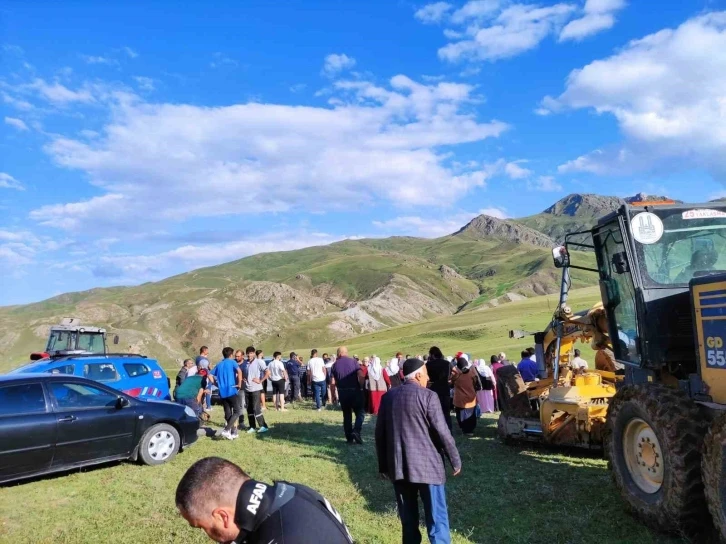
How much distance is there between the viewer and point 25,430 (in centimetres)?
789

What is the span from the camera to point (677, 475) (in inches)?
210

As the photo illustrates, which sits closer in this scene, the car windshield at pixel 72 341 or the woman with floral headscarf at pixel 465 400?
the woman with floral headscarf at pixel 465 400

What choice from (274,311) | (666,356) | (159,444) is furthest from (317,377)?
(274,311)

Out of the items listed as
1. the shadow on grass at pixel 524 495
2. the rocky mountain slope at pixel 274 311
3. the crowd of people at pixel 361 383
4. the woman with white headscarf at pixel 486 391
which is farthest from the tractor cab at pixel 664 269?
the rocky mountain slope at pixel 274 311

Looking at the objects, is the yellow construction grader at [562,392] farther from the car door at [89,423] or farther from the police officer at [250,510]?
the police officer at [250,510]

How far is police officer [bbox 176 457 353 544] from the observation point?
7.06 ft

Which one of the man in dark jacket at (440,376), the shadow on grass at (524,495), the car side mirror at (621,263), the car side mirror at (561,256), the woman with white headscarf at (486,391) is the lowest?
the shadow on grass at (524,495)

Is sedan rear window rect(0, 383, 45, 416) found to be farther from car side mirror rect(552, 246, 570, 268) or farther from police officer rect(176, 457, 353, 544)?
car side mirror rect(552, 246, 570, 268)

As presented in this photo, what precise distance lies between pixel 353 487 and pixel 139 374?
7.61 meters

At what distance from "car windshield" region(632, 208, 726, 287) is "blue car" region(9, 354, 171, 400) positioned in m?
10.2

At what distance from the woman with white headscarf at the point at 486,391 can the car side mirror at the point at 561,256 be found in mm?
6879

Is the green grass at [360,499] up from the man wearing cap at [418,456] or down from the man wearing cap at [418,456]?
down

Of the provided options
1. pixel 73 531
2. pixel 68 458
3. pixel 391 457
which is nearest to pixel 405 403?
pixel 391 457

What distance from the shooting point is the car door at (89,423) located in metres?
8.38
